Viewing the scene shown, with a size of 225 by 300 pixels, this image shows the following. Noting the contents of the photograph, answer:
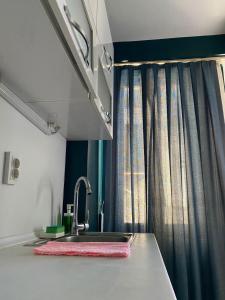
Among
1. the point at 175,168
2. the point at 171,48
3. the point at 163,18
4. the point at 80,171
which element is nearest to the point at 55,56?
the point at 80,171

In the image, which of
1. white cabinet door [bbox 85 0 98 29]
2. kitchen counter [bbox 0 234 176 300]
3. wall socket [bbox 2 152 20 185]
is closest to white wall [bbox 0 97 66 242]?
wall socket [bbox 2 152 20 185]

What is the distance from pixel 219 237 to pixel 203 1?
183cm

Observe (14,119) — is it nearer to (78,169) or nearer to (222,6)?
(78,169)

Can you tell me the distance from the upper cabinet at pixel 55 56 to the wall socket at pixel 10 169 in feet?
0.92

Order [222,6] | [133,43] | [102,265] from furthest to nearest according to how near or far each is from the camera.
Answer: [133,43] → [222,6] → [102,265]

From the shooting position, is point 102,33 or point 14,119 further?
point 102,33

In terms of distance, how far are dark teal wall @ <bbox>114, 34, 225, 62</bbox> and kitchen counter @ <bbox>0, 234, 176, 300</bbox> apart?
6.82ft

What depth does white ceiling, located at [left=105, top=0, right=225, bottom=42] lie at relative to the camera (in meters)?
2.17

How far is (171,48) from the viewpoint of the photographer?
2543 mm

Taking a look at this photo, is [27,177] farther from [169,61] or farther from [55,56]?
[169,61]

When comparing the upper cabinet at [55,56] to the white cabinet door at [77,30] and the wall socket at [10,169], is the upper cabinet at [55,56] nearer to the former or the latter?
the white cabinet door at [77,30]

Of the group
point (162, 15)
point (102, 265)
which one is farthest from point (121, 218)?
point (162, 15)

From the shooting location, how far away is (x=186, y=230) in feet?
6.74

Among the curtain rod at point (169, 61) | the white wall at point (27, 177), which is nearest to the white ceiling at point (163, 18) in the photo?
the curtain rod at point (169, 61)
